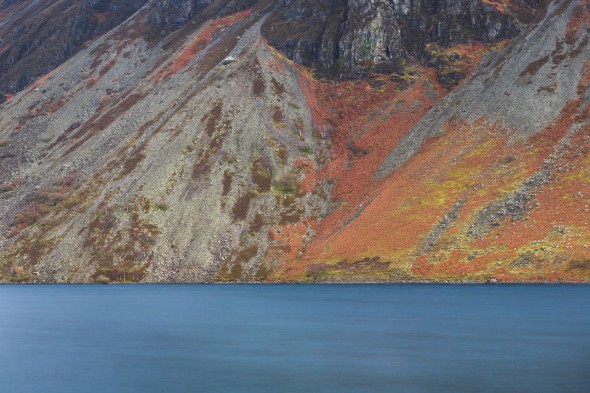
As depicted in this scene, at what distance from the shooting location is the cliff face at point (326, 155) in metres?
98.2

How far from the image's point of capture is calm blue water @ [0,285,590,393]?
3834cm

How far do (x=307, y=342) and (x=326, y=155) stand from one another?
88670 mm

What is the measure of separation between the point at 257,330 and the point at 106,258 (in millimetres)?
60900

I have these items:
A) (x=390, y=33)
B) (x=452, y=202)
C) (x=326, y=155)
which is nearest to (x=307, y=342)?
(x=452, y=202)

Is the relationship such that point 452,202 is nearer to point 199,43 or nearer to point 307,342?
point 307,342

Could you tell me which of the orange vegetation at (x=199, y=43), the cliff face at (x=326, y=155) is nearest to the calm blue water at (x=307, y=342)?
the cliff face at (x=326, y=155)

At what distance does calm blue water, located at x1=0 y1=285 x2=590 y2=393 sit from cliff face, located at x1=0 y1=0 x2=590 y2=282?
15.9 metres

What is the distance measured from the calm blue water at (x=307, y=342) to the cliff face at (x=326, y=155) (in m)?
15.9

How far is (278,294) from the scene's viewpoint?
89.6 m

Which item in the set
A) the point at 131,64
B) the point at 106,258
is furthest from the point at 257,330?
the point at 131,64

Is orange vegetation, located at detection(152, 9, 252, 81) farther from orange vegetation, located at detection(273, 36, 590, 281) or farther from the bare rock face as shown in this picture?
orange vegetation, located at detection(273, 36, 590, 281)

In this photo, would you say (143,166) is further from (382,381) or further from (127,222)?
(382,381)

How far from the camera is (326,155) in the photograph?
452ft

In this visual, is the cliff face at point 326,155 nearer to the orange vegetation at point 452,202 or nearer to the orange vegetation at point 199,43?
the orange vegetation at point 452,202
